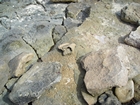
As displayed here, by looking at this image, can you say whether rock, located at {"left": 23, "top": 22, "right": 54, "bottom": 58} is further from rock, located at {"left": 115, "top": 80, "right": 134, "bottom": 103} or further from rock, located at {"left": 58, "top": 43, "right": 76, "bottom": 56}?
rock, located at {"left": 115, "top": 80, "right": 134, "bottom": 103}

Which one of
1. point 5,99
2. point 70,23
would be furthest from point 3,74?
point 70,23

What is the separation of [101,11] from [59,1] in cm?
84

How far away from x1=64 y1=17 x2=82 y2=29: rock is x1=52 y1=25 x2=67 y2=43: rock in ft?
0.33

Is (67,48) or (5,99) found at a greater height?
(67,48)

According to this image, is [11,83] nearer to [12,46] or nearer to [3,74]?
[3,74]

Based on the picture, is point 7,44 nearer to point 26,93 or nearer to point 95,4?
point 26,93

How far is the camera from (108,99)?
229cm

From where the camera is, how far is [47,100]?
2.45 meters

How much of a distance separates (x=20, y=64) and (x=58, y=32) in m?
0.83

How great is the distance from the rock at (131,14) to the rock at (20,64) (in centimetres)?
150

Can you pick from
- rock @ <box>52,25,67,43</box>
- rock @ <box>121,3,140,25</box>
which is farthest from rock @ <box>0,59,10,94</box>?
rock @ <box>121,3,140,25</box>

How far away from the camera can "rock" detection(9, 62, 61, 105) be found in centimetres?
230

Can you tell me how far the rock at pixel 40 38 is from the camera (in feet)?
10.2

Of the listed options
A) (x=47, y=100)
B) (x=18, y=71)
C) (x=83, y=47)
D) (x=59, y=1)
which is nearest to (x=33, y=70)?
(x=18, y=71)
